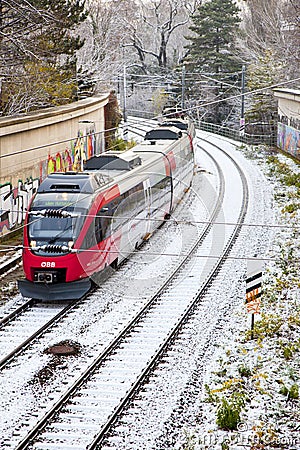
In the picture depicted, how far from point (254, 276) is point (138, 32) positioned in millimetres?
69001

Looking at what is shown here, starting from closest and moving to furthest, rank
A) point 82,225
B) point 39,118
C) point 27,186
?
point 82,225 → point 27,186 → point 39,118

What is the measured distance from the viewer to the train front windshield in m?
15.9

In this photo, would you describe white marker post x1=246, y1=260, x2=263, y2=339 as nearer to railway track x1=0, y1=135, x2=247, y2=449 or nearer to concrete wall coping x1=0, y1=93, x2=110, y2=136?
railway track x1=0, y1=135, x2=247, y2=449

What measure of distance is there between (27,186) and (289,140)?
23970 mm

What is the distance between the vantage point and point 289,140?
144ft

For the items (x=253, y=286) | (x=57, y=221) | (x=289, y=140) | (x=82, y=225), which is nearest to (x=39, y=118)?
(x=57, y=221)

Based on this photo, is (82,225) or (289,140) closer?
(82,225)

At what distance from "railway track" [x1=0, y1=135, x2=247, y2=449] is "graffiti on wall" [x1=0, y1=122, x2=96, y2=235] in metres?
4.75

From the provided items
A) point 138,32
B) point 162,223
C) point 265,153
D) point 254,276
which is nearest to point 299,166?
point 265,153

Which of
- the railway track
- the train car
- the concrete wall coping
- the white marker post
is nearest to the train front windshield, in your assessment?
the train car

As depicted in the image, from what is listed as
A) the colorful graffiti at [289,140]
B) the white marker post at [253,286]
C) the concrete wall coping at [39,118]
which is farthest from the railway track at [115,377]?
the colorful graffiti at [289,140]

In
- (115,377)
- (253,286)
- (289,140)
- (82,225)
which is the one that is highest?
(82,225)

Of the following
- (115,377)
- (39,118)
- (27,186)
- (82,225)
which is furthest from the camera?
(39,118)

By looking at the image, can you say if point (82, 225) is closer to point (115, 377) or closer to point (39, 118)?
point (115, 377)
